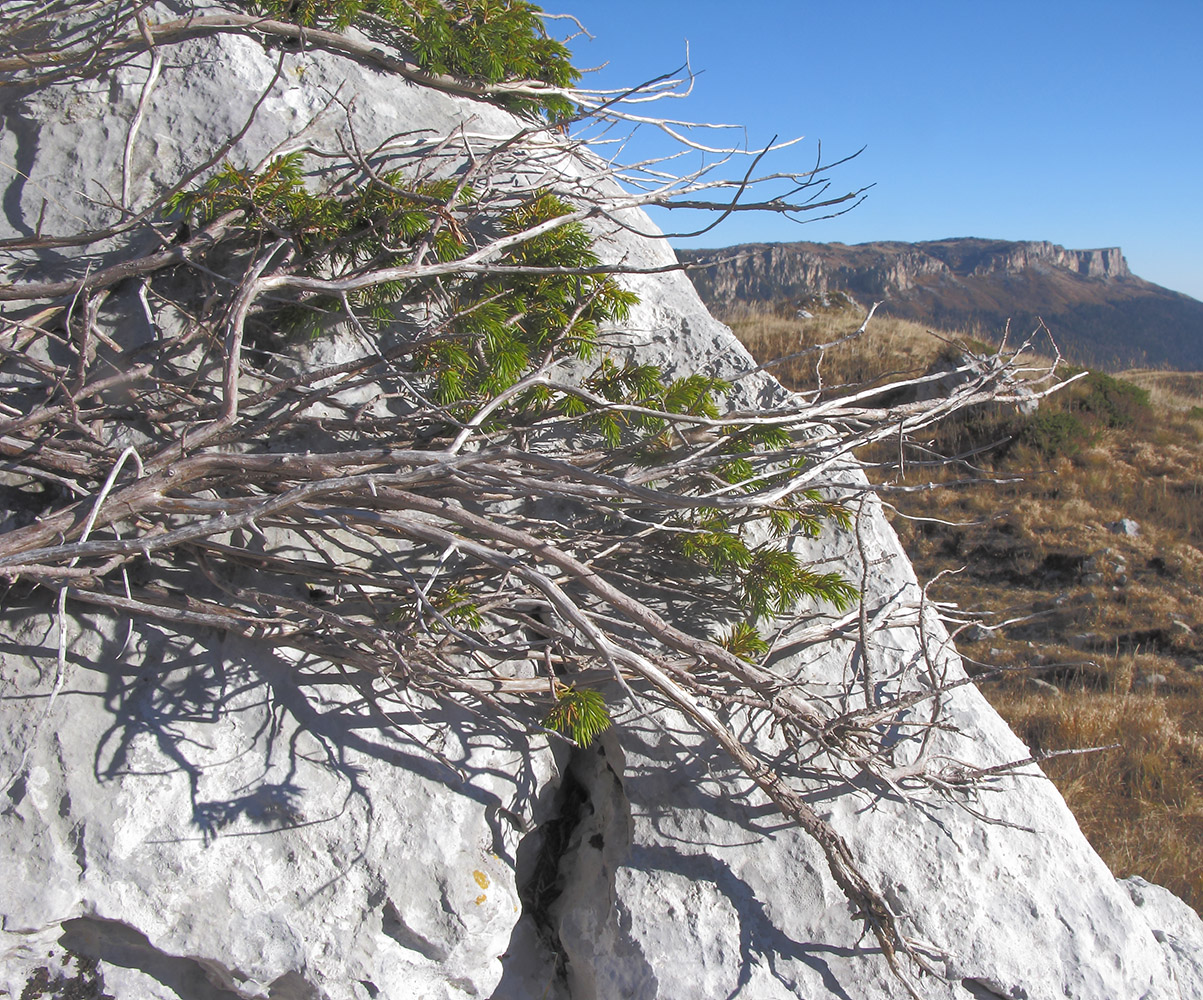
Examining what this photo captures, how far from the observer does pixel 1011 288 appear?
211ft

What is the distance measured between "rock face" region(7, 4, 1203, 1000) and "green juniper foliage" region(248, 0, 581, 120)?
3.63 feet

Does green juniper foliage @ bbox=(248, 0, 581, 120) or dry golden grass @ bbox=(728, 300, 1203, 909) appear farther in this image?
dry golden grass @ bbox=(728, 300, 1203, 909)

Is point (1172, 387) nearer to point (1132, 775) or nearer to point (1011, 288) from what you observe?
point (1132, 775)

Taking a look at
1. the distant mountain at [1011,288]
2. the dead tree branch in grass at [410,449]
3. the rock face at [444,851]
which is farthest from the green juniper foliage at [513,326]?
the distant mountain at [1011,288]

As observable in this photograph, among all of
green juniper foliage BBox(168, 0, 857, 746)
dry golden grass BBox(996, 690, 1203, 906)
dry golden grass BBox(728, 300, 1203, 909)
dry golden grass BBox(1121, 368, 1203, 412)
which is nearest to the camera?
green juniper foliage BBox(168, 0, 857, 746)

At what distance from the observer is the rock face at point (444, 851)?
7.10 feet

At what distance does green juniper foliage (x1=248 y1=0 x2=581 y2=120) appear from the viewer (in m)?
3.48

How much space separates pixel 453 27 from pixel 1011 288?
7105 centimetres

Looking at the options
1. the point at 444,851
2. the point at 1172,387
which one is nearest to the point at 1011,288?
the point at 1172,387

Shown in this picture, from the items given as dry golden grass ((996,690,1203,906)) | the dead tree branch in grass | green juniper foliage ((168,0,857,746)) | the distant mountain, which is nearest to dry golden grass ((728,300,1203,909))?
dry golden grass ((996,690,1203,906))

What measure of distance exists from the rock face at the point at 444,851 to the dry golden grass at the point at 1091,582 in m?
0.81

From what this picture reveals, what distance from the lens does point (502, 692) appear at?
8.35 ft

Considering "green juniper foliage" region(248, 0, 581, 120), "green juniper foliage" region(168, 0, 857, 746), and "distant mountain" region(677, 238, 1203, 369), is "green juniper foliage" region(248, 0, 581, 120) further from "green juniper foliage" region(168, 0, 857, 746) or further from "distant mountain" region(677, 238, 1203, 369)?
"distant mountain" region(677, 238, 1203, 369)

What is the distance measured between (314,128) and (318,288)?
52.6 inches
